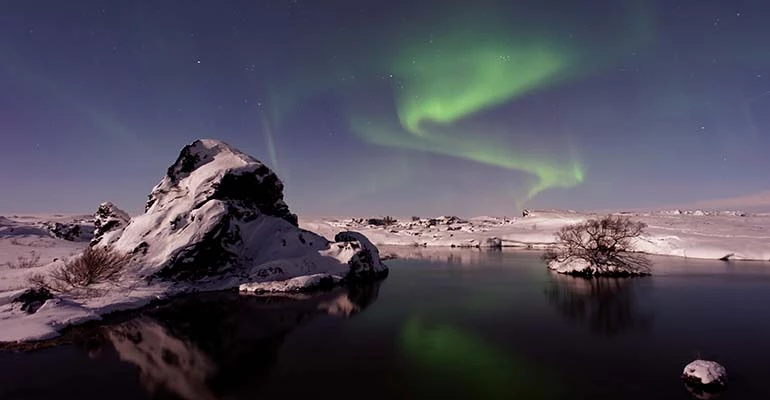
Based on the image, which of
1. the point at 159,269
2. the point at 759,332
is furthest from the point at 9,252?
the point at 759,332

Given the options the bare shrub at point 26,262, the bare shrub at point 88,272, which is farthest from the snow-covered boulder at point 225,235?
the bare shrub at point 26,262

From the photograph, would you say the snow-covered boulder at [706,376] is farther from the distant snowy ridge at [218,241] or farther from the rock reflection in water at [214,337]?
the distant snowy ridge at [218,241]

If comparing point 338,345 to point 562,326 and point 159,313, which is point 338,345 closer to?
point 562,326

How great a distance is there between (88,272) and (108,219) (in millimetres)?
15740

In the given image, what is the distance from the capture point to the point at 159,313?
2698 cm

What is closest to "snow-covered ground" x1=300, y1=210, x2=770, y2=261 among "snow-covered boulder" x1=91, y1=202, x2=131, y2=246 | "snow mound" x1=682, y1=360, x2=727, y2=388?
"snow mound" x1=682, y1=360, x2=727, y2=388

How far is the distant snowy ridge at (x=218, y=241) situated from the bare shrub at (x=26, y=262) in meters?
4.67

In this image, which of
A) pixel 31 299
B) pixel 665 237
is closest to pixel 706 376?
pixel 31 299

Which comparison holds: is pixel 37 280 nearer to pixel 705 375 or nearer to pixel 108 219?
pixel 108 219

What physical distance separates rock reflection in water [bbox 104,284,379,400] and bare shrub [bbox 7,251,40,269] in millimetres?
20001

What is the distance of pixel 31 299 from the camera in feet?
75.6

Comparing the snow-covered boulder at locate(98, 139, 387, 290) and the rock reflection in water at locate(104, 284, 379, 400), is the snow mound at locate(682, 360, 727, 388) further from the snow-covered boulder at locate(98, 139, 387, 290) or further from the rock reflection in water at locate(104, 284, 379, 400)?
the snow-covered boulder at locate(98, 139, 387, 290)

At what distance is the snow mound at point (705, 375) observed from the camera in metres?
13.9

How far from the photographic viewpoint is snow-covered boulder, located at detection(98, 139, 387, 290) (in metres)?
35.2
